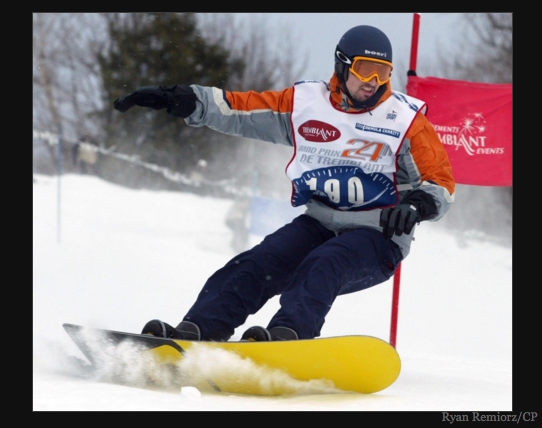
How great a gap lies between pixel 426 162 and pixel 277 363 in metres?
1.35

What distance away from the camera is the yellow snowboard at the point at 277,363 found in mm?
2742

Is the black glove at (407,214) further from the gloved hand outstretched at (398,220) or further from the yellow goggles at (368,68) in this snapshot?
the yellow goggles at (368,68)

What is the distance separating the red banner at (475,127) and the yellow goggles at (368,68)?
1.62 m

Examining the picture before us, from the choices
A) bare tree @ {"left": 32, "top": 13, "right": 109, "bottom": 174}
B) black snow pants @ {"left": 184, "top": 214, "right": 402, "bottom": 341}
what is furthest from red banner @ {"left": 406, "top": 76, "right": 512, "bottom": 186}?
bare tree @ {"left": 32, "top": 13, "right": 109, "bottom": 174}

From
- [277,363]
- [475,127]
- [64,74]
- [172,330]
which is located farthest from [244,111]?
[64,74]

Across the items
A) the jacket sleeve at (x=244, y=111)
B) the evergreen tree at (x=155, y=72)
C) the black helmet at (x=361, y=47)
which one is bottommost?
the jacket sleeve at (x=244, y=111)

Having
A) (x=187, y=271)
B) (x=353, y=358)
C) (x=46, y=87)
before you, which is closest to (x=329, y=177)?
(x=353, y=358)

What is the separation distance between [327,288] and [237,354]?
1.82 ft

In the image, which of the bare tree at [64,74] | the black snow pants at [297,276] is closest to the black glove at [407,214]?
the black snow pants at [297,276]

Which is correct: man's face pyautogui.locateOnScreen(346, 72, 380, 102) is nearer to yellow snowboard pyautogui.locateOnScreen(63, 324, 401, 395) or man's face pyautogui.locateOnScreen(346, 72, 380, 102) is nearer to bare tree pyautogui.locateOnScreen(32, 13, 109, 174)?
yellow snowboard pyautogui.locateOnScreen(63, 324, 401, 395)

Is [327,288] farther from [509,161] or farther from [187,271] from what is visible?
[187,271]

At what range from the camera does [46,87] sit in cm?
1762

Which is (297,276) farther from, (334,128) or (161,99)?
(161,99)

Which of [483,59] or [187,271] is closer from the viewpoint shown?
[187,271]
